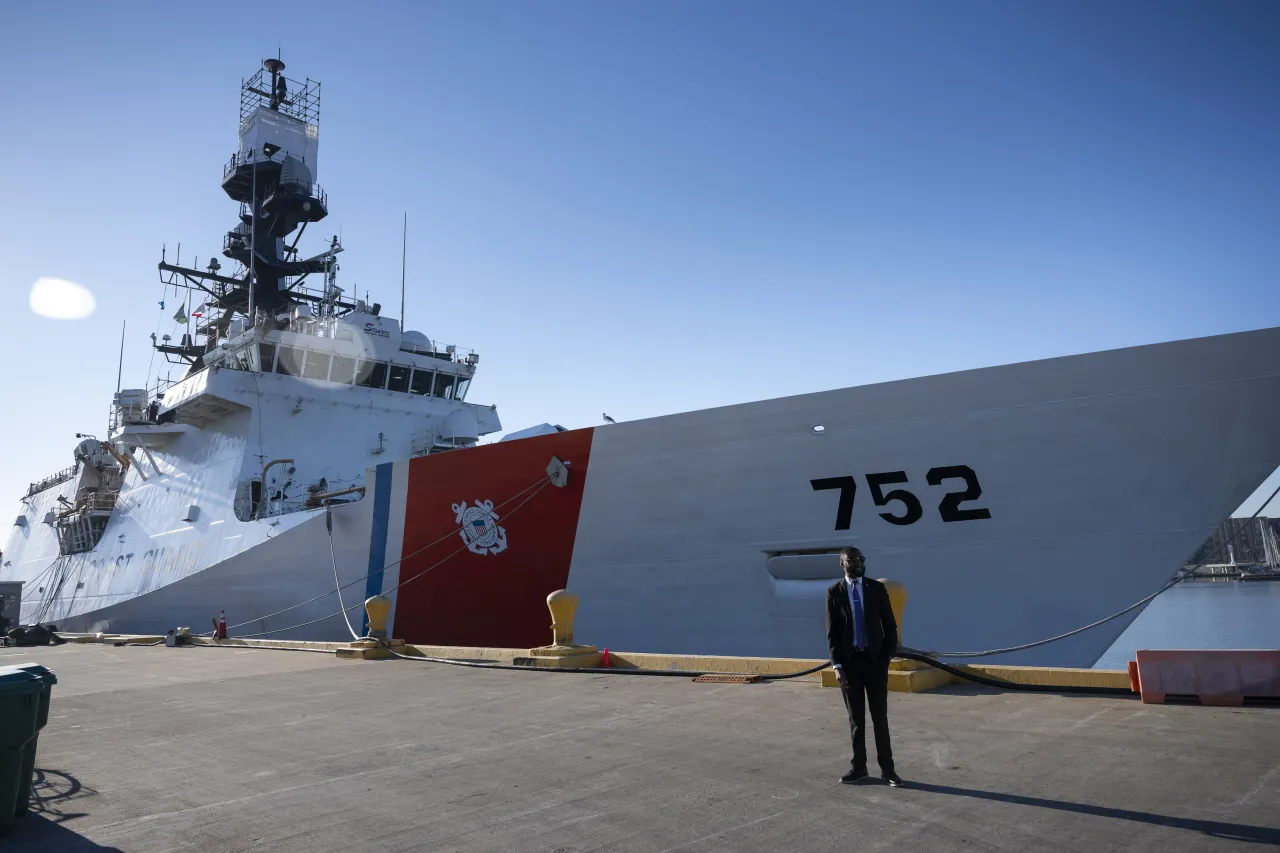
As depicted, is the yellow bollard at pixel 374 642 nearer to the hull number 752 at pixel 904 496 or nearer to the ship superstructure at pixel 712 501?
the ship superstructure at pixel 712 501

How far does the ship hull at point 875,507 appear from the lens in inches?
263

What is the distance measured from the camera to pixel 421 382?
16.5m

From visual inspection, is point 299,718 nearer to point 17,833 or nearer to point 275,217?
point 17,833

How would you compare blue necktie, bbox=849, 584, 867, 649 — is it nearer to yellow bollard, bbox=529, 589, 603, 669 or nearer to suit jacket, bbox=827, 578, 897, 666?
suit jacket, bbox=827, 578, 897, 666

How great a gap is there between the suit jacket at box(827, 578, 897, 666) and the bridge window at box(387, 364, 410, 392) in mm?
13605

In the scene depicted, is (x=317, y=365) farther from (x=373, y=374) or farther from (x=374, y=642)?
(x=374, y=642)

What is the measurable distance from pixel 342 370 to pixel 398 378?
1.05 metres

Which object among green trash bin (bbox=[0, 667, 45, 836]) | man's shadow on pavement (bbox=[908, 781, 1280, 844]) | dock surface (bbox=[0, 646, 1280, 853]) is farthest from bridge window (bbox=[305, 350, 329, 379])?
man's shadow on pavement (bbox=[908, 781, 1280, 844])

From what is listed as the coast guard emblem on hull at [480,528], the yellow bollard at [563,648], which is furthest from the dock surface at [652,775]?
the coast guard emblem on hull at [480,528]

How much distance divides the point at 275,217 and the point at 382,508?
12481 millimetres

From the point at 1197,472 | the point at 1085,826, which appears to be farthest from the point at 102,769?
the point at 1197,472

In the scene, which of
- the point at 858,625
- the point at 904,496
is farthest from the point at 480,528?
the point at 858,625

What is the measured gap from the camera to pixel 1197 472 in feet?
21.7

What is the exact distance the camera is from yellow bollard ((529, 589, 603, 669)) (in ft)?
25.1
